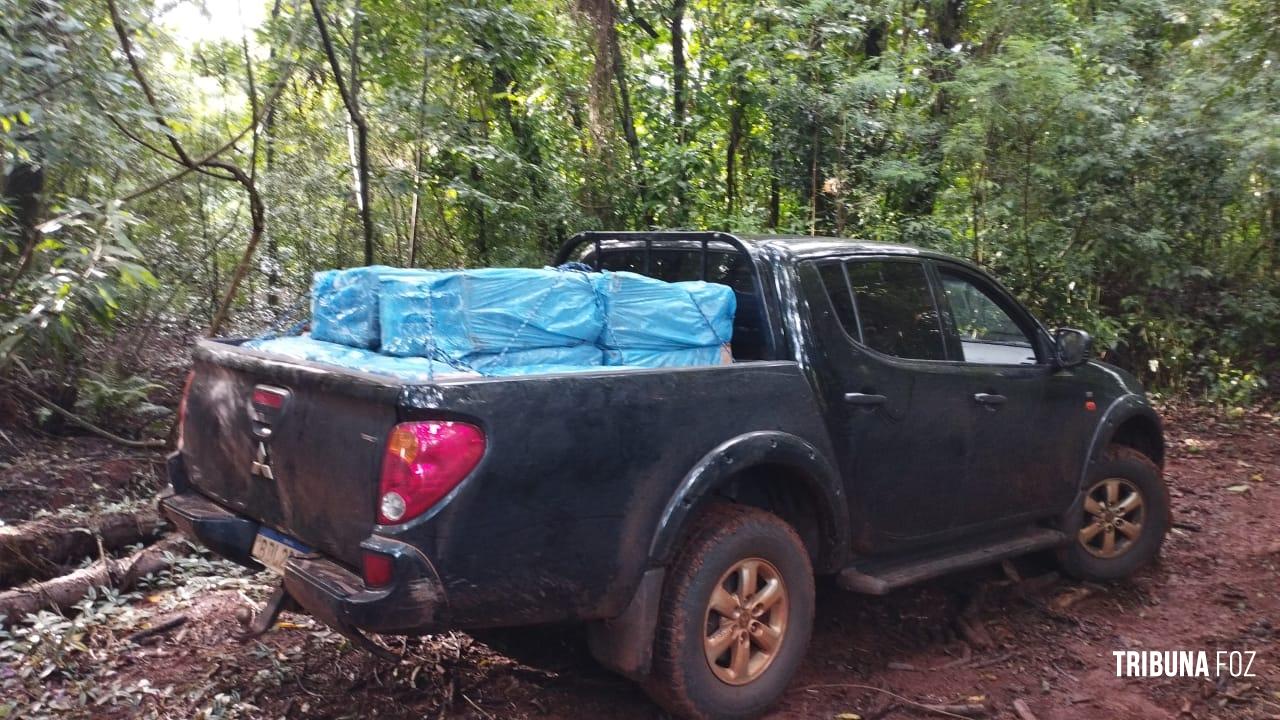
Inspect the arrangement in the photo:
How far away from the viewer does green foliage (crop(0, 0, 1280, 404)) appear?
27.3 ft

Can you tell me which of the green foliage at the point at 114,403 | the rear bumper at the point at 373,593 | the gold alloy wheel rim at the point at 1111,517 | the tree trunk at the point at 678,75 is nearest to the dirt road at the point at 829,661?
the gold alloy wheel rim at the point at 1111,517

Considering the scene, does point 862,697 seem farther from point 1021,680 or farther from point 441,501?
point 441,501

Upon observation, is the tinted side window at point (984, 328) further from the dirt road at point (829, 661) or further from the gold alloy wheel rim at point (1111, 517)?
the dirt road at point (829, 661)

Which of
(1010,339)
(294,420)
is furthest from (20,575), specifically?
(1010,339)

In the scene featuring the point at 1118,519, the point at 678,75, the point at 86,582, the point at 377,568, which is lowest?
the point at 86,582

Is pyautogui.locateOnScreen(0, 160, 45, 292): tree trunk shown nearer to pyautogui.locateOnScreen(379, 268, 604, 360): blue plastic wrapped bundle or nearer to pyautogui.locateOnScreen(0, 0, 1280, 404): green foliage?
pyautogui.locateOnScreen(0, 0, 1280, 404): green foliage

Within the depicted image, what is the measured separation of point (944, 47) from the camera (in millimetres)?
11461

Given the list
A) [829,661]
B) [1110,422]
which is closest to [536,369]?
[829,661]

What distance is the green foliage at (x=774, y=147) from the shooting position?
833 centimetres

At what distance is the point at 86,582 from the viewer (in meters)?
4.43

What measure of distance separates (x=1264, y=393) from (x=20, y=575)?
11.2m

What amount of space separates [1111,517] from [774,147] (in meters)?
6.14

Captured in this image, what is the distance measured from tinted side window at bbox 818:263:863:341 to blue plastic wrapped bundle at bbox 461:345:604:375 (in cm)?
110

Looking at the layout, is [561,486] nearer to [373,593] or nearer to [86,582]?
[373,593]
